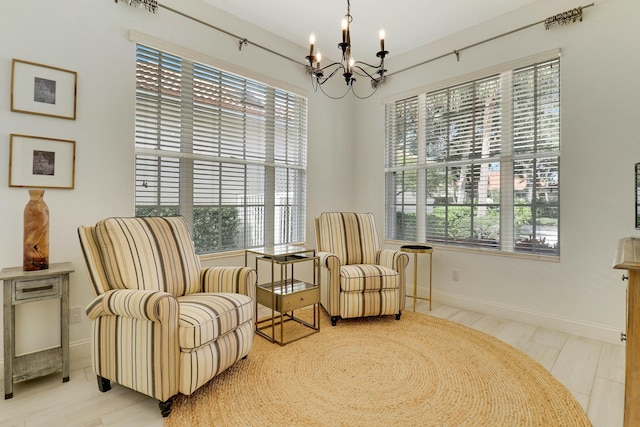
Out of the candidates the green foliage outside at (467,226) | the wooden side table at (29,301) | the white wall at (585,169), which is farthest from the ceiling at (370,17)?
the wooden side table at (29,301)

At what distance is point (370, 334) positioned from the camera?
8.90ft

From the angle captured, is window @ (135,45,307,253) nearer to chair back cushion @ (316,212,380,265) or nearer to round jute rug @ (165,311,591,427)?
chair back cushion @ (316,212,380,265)

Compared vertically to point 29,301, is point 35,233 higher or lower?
higher

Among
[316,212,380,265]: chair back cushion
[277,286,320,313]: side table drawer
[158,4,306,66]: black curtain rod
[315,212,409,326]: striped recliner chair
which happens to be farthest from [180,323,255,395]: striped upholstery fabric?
[158,4,306,66]: black curtain rod

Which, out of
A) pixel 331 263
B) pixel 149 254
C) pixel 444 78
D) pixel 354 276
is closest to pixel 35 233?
pixel 149 254

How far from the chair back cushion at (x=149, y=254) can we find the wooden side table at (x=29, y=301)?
1.12ft

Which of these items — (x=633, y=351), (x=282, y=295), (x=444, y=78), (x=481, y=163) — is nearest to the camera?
(x=633, y=351)

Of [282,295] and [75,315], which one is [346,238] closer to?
[282,295]

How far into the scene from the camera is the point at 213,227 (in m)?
2.98

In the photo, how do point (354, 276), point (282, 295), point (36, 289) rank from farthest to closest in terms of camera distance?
1. point (354, 276)
2. point (282, 295)
3. point (36, 289)

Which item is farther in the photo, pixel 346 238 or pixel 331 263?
pixel 346 238

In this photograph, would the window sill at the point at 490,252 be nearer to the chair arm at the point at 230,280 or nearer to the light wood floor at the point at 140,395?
the light wood floor at the point at 140,395

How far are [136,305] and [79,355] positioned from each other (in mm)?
1134

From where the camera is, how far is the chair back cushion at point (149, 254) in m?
1.87
